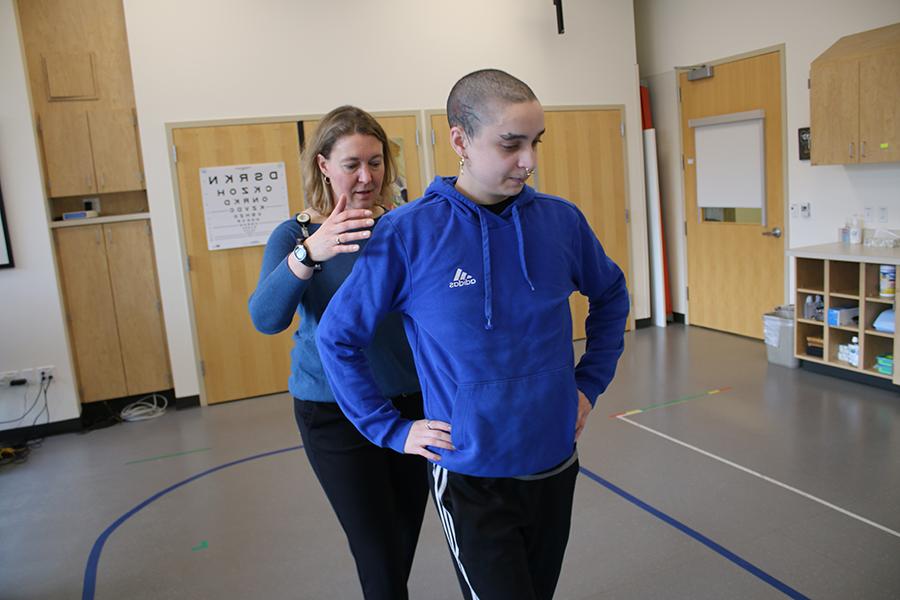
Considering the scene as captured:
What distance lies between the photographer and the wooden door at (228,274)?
5.34 metres

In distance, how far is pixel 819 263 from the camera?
5.18m

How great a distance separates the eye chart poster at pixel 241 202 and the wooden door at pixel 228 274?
0.05m

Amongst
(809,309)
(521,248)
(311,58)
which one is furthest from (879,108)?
(521,248)

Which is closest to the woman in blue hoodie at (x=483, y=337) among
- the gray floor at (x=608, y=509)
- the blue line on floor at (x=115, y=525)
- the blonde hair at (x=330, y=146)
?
the blonde hair at (x=330, y=146)

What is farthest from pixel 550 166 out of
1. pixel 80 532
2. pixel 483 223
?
pixel 483 223

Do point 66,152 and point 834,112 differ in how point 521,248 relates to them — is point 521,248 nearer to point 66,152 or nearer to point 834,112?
point 834,112

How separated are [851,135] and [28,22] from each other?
579 cm

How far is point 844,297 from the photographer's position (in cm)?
478

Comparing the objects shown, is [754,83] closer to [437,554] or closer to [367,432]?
[437,554]

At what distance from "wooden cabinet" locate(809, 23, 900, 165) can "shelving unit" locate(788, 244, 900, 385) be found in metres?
0.65

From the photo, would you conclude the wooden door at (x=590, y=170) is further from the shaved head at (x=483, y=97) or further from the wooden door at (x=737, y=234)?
the shaved head at (x=483, y=97)

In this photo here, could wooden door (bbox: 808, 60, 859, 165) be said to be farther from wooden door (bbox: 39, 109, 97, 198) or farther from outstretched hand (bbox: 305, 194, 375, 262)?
wooden door (bbox: 39, 109, 97, 198)

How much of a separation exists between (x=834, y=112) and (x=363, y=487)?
4.52 meters

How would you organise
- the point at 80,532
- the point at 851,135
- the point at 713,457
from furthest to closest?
the point at 851,135
the point at 713,457
the point at 80,532
